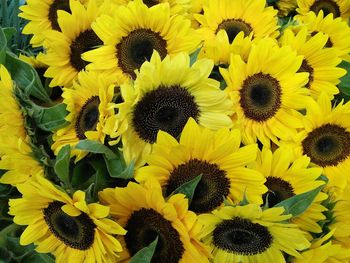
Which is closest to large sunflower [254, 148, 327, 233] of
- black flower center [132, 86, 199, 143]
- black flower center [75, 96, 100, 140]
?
black flower center [132, 86, 199, 143]

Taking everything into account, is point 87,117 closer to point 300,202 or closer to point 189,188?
point 189,188

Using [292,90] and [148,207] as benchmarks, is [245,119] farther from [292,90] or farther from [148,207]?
[148,207]

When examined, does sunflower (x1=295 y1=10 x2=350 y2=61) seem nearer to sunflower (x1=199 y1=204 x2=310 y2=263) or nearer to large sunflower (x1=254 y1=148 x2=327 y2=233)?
large sunflower (x1=254 y1=148 x2=327 y2=233)

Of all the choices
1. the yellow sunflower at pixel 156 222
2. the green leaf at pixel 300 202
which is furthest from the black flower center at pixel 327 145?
the yellow sunflower at pixel 156 222

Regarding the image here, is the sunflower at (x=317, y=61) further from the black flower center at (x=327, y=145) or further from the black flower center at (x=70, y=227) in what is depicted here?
the black flower center at (x=70, y=227)

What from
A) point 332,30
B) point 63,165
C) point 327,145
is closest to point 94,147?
point 63,165

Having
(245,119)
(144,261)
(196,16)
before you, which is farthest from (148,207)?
(196,16)
